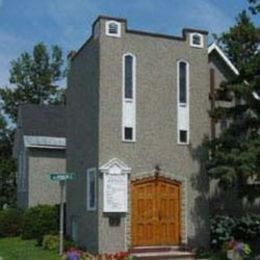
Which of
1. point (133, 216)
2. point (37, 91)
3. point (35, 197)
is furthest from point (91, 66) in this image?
point (37, 91)

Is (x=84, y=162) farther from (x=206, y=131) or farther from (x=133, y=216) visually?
(x=206, y=131)

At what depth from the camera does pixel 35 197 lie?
34625mm

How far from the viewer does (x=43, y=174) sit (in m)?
35.3

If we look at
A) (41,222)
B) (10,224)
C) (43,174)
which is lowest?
(10,224)

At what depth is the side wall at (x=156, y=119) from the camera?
22.6 m

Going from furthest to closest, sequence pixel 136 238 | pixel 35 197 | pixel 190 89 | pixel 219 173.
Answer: pixel 35 197
pixel 190 89
pixel 136 238
pixel 219 173

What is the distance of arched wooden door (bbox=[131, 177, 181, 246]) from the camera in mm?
22625

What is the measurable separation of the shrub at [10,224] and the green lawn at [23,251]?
288 cm

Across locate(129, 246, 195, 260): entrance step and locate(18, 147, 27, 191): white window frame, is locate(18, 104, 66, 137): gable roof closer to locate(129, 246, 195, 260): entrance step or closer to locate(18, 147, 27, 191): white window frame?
locate(18, 147, 27, 191): white window frame

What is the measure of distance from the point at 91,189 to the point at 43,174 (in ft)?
41.0

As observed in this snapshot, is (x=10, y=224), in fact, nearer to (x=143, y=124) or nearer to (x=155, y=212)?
(x=155, y=212)

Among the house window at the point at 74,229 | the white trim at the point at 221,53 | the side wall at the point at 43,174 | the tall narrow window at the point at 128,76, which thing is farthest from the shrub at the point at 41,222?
the white trim at the point at 221,53

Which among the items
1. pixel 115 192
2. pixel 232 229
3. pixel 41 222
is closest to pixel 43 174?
pixel 41 222

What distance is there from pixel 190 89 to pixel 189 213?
14.6ft
